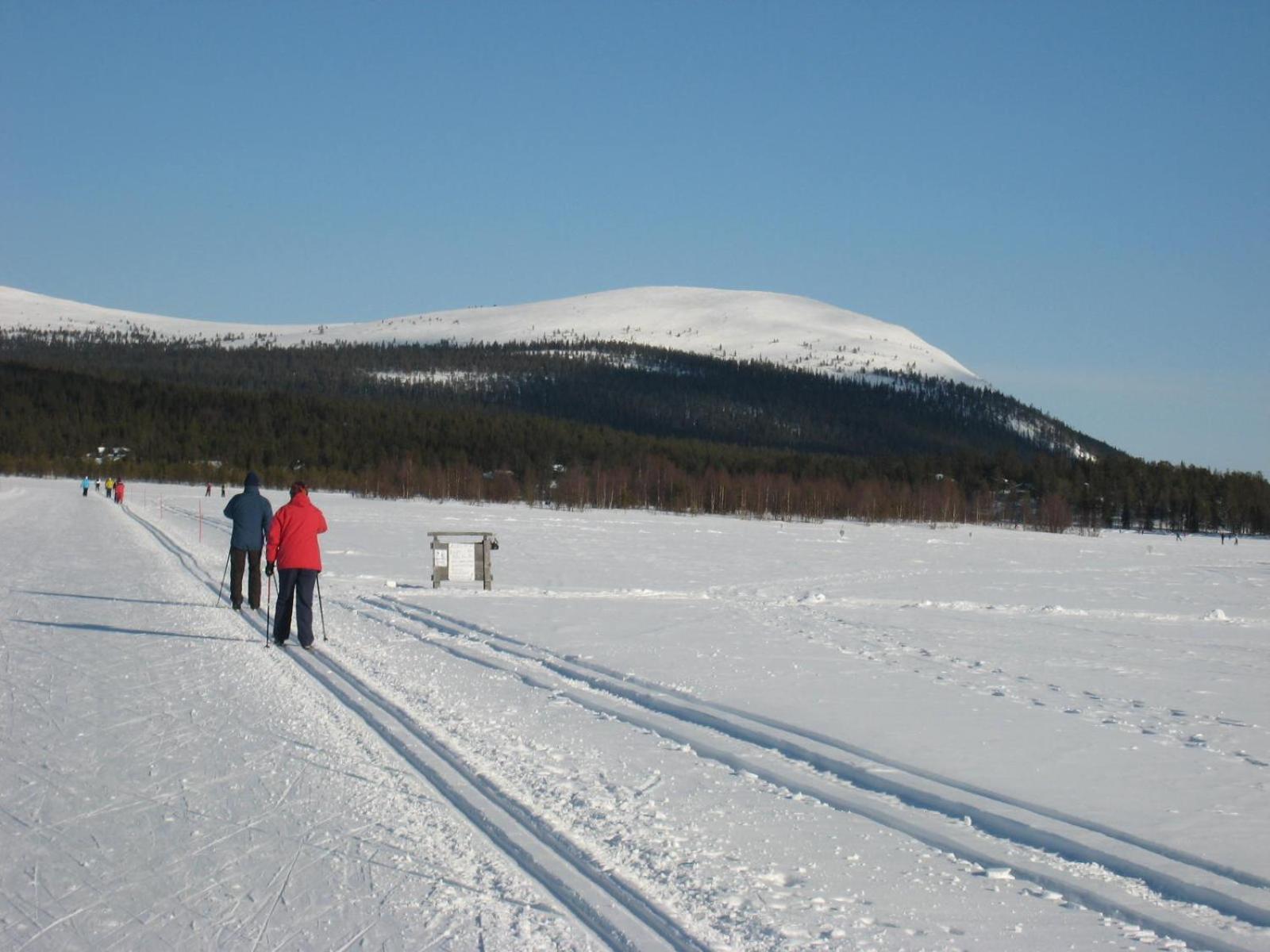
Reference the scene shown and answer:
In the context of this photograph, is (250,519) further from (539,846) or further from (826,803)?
(539,846)

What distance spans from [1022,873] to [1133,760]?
122 inches

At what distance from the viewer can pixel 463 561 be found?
2208 cm

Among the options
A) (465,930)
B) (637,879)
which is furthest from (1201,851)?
(465,930)

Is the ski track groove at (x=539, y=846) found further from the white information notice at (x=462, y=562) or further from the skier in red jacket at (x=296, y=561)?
the white information notice at (x=462, y=562)

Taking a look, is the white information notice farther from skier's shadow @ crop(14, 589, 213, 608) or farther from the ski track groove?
the ski track groove

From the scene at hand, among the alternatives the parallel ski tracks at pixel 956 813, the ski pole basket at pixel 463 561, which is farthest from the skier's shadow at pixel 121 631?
the ski pole basket at pixel 463 561

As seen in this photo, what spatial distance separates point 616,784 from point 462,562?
15114 millimetres

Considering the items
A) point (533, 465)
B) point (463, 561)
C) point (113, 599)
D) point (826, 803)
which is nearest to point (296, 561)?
point (113, 599)

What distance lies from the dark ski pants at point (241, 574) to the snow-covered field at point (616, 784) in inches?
18.2

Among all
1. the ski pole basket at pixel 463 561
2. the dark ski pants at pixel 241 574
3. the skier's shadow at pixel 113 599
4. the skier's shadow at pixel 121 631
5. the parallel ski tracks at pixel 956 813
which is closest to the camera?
the parallel ski tracks at pixel 956 813

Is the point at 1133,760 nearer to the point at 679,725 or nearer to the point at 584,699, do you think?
the point at 679,725

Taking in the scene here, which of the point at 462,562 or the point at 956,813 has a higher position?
the point at 462,562

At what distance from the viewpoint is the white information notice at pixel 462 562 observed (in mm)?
21930

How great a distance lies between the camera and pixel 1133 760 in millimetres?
8391
